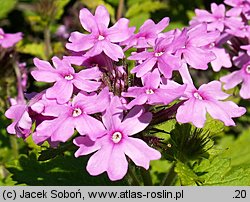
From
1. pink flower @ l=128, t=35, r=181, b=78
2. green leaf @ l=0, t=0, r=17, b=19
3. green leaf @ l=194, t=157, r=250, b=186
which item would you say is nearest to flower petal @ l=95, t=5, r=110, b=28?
pink flower @ l=128, t=35, r=181, b=78

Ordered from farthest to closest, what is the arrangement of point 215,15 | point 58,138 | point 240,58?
point 215,15 → point 240,58 → point 58,138

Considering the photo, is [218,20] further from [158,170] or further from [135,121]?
[135,121]

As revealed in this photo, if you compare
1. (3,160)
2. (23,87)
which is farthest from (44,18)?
(3,160)

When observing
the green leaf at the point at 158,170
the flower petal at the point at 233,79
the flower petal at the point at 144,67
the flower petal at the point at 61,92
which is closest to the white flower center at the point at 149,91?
the flower petal at the point at 144,67

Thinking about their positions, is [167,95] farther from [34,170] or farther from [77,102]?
[34,170]

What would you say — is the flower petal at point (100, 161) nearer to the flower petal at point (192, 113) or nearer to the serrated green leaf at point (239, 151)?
the flower petal at point (192, 113)
